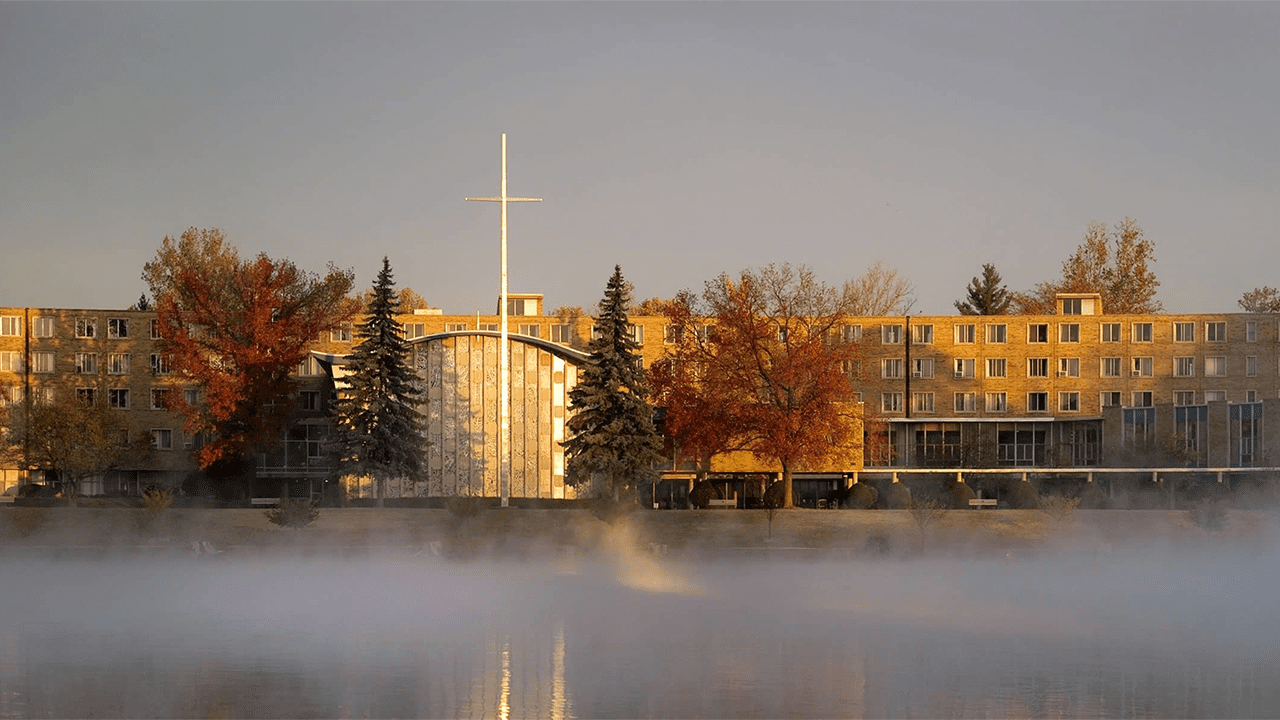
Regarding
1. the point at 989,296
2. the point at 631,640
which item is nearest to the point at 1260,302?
the point at 989,296

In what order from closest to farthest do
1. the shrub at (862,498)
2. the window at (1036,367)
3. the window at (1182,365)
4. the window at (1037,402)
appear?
1. the shrub at (862,498)
2. the window at (1037,402)
3. the window at (1182,365)
4. the window at (1036,367)

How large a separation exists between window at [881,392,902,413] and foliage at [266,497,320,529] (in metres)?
47.6

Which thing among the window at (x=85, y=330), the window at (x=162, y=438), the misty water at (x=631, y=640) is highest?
the window at (x=85, y=330)

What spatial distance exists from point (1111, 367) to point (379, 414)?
5016 cm

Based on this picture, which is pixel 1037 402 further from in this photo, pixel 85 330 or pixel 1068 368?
pixel 85 330

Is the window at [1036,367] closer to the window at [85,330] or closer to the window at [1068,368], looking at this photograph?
the window at [1068,368]

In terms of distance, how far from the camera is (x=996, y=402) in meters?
88.8

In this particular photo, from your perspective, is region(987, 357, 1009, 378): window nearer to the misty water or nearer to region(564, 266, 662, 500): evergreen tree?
region(564, 266, 662, 500): evergreen tree

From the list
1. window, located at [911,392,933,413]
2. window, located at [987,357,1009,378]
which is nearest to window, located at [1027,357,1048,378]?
window, located at [987,357,1009,378]

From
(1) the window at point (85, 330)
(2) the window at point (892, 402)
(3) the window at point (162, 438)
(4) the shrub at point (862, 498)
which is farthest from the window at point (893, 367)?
(1) the window at point (85, 330)

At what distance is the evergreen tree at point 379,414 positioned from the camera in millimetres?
54094

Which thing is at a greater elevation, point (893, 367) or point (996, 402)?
point (893, 367)

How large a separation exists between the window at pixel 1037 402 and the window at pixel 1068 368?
5.20 feet

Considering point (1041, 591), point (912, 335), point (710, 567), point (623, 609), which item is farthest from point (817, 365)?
point (912, 335)
